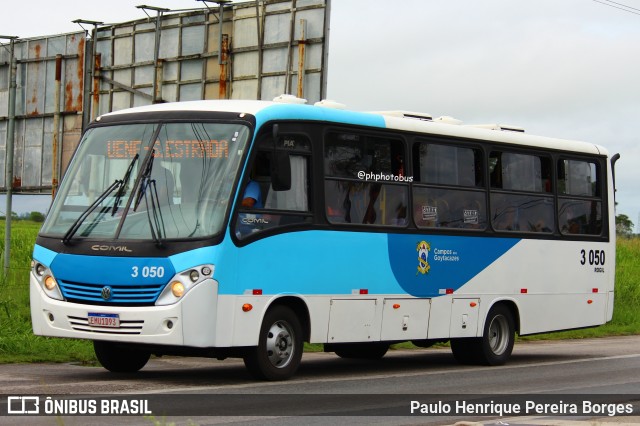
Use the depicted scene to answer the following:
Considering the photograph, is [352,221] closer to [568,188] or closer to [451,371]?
[451,371]

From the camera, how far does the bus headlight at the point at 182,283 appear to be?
1470 centimetres

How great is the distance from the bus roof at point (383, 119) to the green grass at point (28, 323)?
12.0ft

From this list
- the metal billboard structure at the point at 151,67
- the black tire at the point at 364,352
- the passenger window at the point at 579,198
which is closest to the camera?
the black tire at the point at 364,352

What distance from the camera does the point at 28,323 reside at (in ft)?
66.1

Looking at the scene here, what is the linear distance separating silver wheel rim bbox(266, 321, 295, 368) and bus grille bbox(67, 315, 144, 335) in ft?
5.35

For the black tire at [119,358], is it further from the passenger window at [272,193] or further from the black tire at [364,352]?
the black tire at [364,352]

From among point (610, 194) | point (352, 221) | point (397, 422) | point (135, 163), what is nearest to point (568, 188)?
point (610, 194)

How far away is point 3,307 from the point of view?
68.8ft

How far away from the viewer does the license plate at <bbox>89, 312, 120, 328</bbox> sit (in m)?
14.8

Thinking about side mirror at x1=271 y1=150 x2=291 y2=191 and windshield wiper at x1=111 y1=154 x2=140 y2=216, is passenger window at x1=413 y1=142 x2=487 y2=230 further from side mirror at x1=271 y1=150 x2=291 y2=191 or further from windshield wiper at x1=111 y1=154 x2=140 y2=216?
windshield wiper at x1=111 y1=154 x2=140 y2=216

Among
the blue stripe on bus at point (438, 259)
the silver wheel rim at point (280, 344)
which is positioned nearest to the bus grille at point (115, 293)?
the silver wheel rim at point (280, 344)

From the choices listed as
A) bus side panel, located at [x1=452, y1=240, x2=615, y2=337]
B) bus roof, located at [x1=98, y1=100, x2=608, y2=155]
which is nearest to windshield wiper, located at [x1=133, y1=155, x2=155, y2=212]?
bus roof, located at [x1=98, y1=100, x2=608, y2=155]

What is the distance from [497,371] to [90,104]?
41.3 ft

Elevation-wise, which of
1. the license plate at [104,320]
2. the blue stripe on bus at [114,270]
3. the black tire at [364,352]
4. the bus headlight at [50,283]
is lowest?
the black tire at [364,352]
